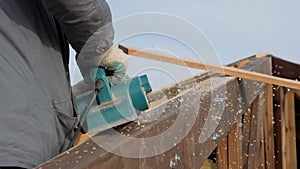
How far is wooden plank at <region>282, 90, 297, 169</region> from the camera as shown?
2.96 m

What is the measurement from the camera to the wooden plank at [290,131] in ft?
9.73

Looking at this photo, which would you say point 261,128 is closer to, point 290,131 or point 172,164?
point 290,131

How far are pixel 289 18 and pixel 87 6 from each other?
19.6 feet

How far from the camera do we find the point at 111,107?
46.4 inches

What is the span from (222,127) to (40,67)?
95 centimetres

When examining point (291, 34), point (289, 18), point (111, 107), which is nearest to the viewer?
point (111, 107)

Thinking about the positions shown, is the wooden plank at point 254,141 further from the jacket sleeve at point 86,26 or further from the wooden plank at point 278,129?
the jacket sleeve at point 86,26

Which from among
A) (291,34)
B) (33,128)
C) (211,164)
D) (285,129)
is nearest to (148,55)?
(33,128)

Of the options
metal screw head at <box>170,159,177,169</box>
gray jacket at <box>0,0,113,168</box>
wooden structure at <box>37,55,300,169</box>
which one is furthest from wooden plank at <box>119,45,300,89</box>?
metal screw head at <box>170,159,177,169</box>

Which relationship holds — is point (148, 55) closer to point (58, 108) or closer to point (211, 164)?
point (58, 108)

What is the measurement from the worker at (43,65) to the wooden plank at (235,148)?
1.12 metres

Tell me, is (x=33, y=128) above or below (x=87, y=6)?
below

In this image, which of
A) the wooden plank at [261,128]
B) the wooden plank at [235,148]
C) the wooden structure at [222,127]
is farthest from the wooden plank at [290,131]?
the wooden plank at [235,148]

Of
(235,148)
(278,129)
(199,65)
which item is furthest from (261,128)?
(199,65)
